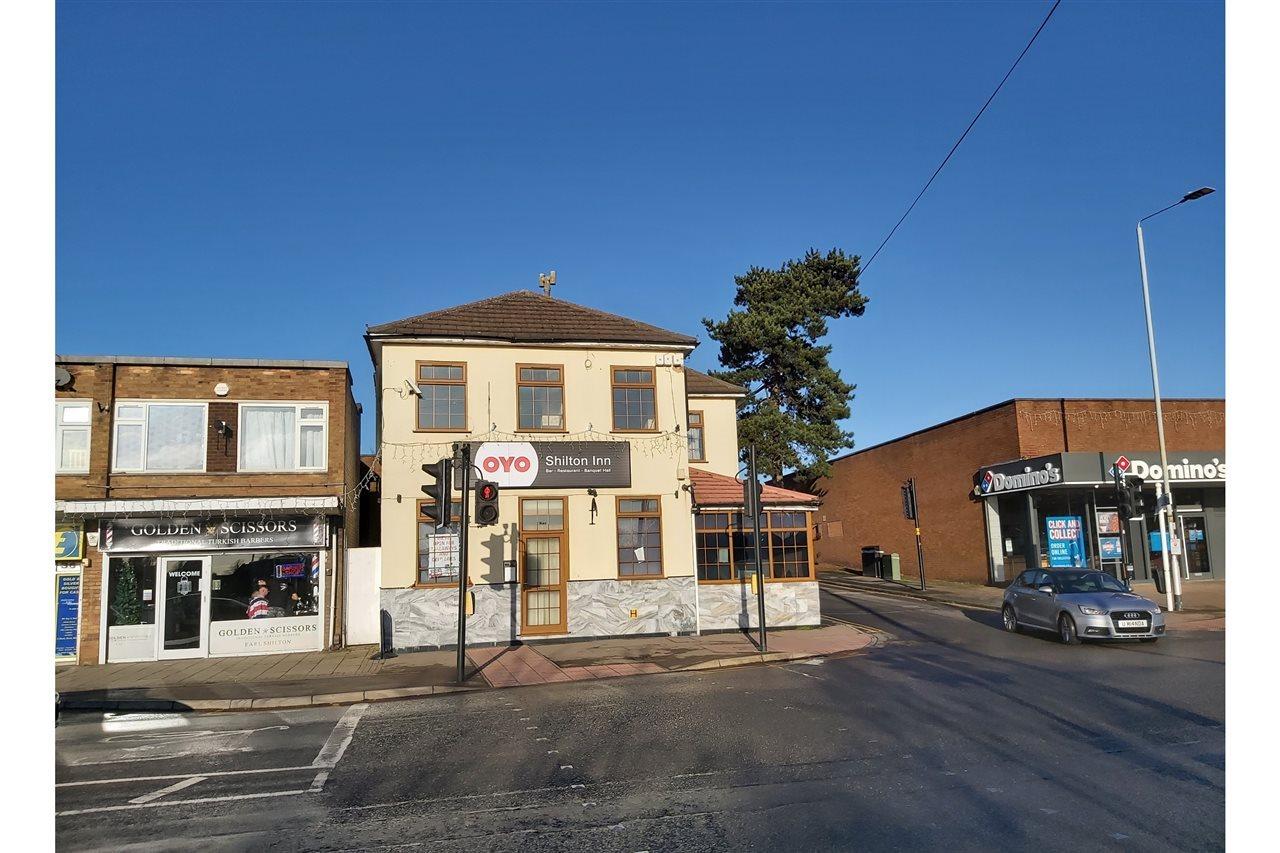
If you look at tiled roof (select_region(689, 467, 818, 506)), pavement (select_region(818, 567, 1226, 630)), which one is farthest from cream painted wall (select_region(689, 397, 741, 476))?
pavement (select_region(818, 567, 1226, 630))

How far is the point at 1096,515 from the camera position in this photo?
28109 mm

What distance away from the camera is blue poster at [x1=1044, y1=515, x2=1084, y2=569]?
28.1 m

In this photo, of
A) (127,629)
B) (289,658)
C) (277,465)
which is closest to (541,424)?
(277,465)

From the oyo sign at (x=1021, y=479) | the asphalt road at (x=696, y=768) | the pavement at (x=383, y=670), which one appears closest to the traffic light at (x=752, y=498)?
the pavement at (x=383, y=670)

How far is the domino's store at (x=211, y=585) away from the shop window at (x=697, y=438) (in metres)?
11.8

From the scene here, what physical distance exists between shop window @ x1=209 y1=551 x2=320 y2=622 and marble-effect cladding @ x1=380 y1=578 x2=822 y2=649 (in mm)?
1817

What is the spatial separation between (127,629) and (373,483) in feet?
23.7

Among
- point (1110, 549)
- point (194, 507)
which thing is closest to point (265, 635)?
point (194, 507)

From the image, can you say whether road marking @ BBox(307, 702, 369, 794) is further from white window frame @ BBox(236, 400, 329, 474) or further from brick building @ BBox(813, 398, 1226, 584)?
brick building @ BBox(813, 398, 1226, 584)

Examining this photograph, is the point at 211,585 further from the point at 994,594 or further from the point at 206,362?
the point at 994,594

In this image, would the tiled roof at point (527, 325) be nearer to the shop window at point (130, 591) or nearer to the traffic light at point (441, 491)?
the traffic light at point (441, 491)

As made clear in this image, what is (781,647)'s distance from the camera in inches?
648

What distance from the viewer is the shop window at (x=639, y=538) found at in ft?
61.5

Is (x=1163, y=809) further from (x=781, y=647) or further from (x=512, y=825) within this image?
(x=781, y=647)
